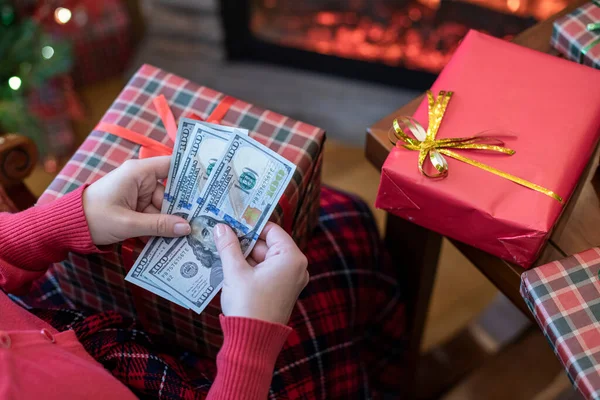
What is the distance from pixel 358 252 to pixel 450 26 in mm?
1094

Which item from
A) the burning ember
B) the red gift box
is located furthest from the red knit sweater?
the burning ember

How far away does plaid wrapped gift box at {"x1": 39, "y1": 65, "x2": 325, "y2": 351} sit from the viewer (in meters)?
0.90

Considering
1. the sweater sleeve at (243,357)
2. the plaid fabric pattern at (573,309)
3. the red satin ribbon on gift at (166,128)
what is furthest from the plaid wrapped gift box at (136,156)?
the plaid fabric pattern at (573,309)

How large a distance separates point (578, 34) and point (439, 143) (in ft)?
1.12

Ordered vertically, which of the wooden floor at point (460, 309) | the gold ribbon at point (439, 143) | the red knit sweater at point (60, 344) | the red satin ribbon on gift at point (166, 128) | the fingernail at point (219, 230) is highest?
the gold ribbon at point (439, 143)

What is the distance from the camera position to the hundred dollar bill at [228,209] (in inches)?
32.2

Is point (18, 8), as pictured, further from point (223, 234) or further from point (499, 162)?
point (499, 162)

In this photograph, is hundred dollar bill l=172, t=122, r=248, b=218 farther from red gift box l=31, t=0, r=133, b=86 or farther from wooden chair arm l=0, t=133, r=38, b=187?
red gift box l=31, t=0, r=133, b=86

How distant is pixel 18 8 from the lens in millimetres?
1778

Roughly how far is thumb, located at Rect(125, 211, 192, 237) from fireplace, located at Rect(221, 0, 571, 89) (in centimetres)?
126

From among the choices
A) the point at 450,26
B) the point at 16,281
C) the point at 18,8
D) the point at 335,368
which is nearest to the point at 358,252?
the point at 335,368

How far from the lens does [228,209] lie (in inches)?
32.4

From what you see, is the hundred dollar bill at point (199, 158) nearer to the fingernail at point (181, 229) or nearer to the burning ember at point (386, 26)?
the fingernail at point (181, 229)

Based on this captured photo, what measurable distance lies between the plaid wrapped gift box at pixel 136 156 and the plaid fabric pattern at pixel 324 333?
37 millimetres
